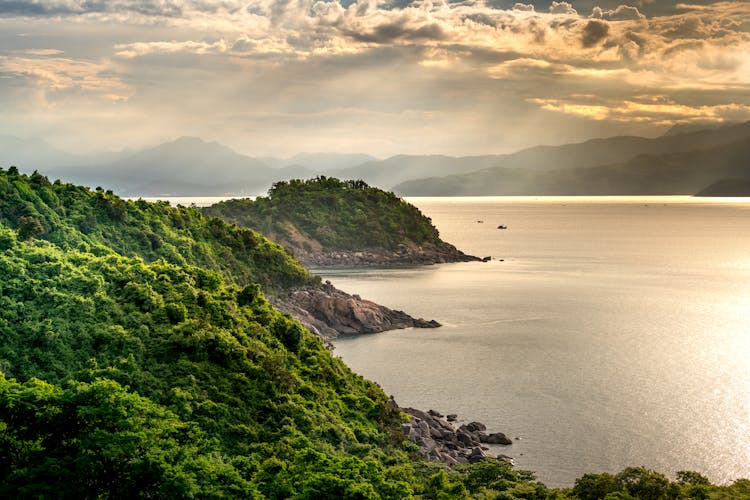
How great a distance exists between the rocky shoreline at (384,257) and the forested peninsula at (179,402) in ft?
257

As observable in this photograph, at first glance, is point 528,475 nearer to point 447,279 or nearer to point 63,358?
point 63,358

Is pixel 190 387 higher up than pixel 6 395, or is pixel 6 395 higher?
pixel 6 395

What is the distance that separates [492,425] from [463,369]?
12022mm

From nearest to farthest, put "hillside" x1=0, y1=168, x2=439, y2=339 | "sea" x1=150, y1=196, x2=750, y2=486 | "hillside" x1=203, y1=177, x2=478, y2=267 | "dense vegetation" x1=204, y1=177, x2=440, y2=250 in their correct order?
"sea" x1=150, y1=196, x2=750, y2=486, "hillside" x1=0, y1=168, x2=439, y2=339, "hillside" x1=203, y1=177, x2=478, y2=267, "dense vegetation" x1=204, y1=177, x2=440, y2=250

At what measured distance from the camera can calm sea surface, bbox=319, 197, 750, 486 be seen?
39.2 metres

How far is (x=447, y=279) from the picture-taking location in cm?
10850

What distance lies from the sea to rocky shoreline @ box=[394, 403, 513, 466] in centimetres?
94

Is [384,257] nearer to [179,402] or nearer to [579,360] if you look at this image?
[579,360]

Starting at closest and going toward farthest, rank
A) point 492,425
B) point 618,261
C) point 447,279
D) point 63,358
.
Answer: point 63,358 → point 492,425 → point 447,279 → point 618,261

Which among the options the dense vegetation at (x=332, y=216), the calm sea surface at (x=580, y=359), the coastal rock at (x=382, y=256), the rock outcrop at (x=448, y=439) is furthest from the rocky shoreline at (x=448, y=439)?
the dense vegetation at (x=332, y=216)

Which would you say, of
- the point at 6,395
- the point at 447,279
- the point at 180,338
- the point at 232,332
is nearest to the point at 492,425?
the point at 232,332

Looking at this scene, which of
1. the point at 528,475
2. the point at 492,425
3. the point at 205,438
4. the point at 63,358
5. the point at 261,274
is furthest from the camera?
the point at 261,274

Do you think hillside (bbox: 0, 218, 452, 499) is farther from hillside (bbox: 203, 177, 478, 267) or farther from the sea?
hillside (bbox: 203, 177, 478, 267)

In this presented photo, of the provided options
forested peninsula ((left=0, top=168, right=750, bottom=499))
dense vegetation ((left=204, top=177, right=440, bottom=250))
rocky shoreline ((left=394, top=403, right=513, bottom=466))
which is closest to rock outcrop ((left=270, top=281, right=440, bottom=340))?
forested peninsula ((left=0, top=168, right=750, bottom=499))
